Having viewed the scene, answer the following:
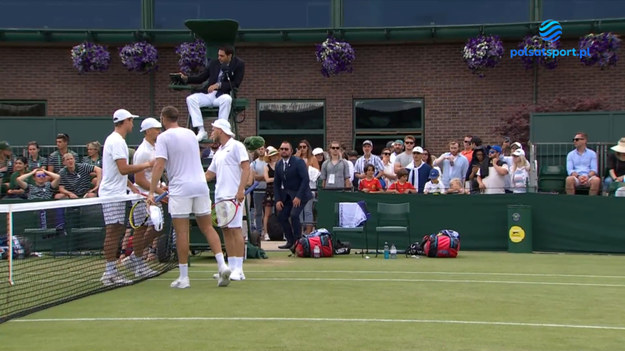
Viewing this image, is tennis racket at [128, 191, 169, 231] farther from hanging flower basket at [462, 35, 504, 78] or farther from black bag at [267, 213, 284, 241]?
hanging flower basket at [462, 35, 504, 78]

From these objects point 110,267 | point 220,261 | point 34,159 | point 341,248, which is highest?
point 34,159

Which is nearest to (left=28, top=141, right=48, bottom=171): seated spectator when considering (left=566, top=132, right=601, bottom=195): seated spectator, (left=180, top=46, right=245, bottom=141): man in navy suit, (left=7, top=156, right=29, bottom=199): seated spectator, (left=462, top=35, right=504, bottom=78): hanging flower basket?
(left=7, top=156, right=29, bottom=199): seated spectator

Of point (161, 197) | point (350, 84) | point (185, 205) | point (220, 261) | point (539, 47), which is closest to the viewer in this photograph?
point (185, 205)

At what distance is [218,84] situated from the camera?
14844 mm

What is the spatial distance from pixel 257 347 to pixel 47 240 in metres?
9.74

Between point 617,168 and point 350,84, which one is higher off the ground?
point 350,84

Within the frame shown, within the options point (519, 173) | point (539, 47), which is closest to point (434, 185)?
point (519, 173)

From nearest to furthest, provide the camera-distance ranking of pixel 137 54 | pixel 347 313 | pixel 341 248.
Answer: pixel 347 313 → pixel 341 248 → pixel 137 54

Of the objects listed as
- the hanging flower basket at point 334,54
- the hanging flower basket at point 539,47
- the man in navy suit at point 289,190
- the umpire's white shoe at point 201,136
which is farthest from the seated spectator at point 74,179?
the hanging flower basket at point 539,47

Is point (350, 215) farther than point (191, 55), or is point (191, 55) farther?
point (191, 55)

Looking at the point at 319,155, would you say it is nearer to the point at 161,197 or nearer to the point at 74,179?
the point at 74,179

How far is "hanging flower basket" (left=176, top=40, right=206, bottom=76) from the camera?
23.1 metres

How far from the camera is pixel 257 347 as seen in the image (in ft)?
23.1

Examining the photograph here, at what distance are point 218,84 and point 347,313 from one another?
22.4 feet
